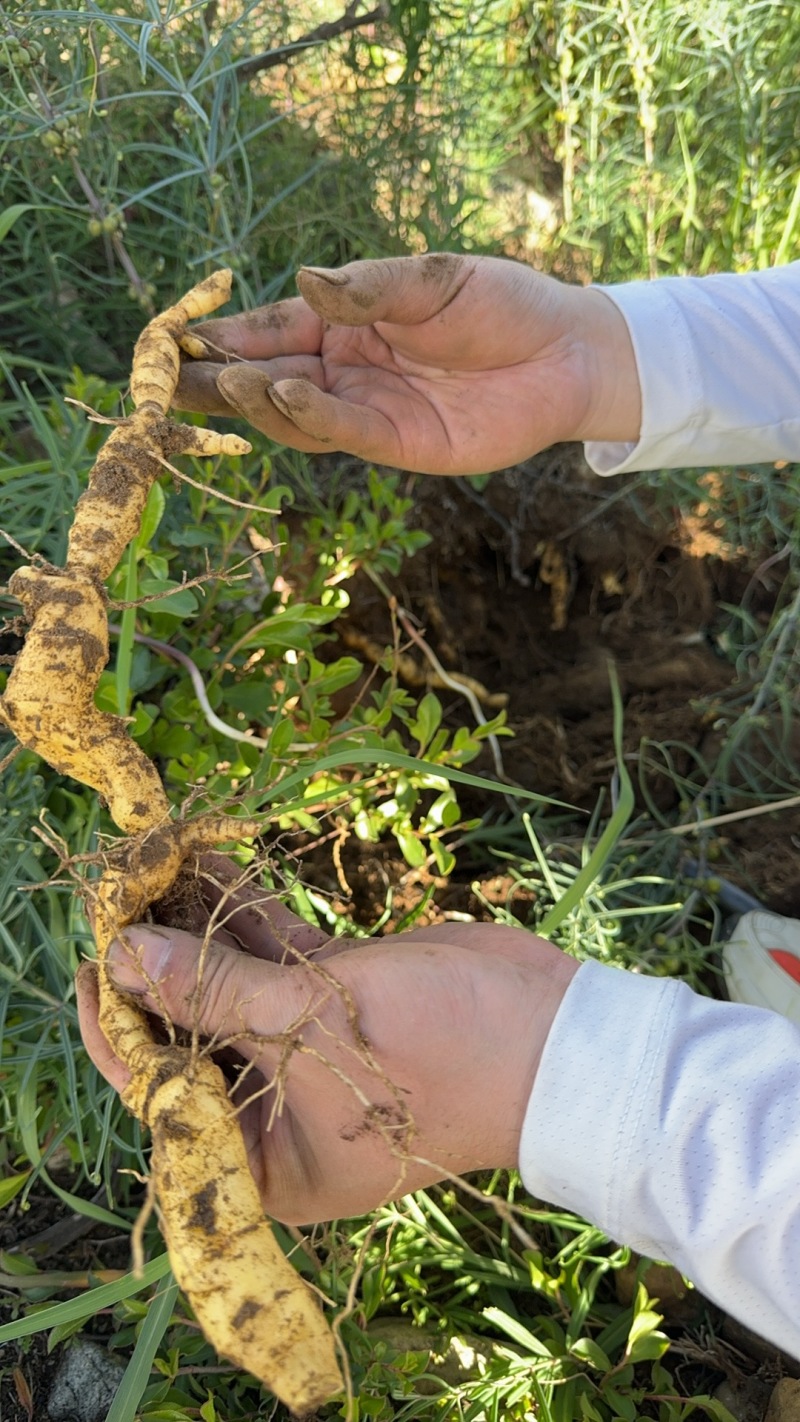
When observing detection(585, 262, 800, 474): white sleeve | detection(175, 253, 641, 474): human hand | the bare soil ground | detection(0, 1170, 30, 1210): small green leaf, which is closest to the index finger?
detection(175, 253, 641, 474): human hand

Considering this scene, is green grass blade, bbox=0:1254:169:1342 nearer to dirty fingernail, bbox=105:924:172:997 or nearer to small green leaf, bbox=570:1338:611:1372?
dirty fingernail, bbox=105:924:172:997

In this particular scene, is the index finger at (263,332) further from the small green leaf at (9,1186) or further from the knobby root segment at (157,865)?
the small green leaf at (9,1186)

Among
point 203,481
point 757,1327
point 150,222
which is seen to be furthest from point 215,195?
point 757,1327

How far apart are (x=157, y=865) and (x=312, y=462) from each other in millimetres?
1064

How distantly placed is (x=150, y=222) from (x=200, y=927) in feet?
4.07

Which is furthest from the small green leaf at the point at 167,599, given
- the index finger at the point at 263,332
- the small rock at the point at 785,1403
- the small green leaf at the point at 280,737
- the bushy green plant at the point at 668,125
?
the bushy green plant at the point at 668,125

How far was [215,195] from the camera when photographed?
1.09 metres

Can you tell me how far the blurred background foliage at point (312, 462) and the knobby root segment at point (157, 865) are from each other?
0.22 ft

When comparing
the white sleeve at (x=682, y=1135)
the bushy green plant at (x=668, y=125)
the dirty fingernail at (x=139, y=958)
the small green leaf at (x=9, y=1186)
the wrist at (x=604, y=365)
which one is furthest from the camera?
the bushy green plant at (x=668, y=125)

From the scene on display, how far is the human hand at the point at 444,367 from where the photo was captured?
979 mm

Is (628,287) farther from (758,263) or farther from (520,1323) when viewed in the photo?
(520,1323)

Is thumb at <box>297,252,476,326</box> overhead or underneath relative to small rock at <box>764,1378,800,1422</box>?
overhead

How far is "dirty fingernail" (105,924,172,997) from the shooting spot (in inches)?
29.5

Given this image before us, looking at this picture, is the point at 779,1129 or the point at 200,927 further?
the point at 200,927
